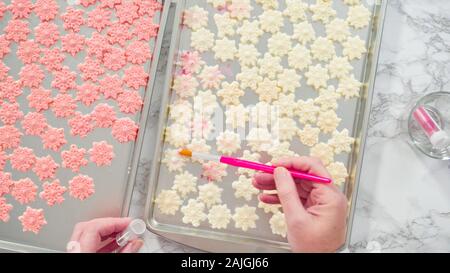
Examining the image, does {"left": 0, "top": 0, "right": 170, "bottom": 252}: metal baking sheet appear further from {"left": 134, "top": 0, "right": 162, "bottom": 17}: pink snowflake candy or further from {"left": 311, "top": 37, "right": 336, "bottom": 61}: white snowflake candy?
{"left": 311, "top": 37, "right": 336, "bottom": 61}: white snowflake candy

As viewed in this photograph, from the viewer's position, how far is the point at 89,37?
1.01 metres

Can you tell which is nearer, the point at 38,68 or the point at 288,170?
the point at 288,170

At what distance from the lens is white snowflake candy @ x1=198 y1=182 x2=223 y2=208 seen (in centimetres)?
98

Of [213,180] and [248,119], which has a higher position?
[248,119]

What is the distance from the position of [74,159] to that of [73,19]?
13.0 inches

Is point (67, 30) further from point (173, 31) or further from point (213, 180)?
point (213, 180)

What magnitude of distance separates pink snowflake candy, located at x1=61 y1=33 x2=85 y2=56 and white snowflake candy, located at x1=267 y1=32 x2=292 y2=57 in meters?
0.44

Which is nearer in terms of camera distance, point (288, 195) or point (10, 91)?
point (288, 195)

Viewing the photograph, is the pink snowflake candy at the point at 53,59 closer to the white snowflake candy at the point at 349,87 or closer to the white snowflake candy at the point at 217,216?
the white snowflake candy at the point at 217,216

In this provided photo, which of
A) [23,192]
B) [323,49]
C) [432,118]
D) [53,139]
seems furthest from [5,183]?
[432,118]

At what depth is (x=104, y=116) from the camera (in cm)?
99

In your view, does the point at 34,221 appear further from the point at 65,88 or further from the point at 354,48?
the point at 354,48

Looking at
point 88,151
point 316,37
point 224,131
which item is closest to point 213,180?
point 224,131
